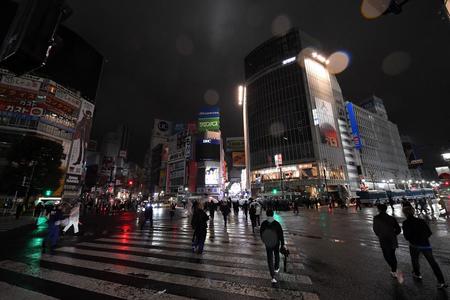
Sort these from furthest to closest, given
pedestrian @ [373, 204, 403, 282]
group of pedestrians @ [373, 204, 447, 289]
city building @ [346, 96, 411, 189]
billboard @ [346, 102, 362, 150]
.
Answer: city building @ [346, 96, 411, 189], billboard @ [346, 102, 362, 150], pedestrian @ [373, 204, 403, 282], group of pedestrians @ [373, 204, 447, 289]

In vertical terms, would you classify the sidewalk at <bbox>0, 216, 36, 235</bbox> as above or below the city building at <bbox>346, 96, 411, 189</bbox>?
below

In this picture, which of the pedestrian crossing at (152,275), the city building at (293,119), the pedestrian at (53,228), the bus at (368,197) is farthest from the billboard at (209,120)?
the pedestrian crossing at (152,275)

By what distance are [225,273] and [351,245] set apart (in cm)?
637

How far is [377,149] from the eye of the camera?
326ft

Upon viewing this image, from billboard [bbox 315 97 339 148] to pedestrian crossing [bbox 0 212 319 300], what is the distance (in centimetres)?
6717

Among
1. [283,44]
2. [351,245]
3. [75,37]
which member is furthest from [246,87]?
[351,245]

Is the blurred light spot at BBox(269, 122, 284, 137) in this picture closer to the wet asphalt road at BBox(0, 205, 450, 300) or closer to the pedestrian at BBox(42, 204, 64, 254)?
the wet asphalt road at BBox(0, 205, 450, 300)

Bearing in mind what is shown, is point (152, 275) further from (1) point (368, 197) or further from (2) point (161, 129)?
(2) point (161, 129)

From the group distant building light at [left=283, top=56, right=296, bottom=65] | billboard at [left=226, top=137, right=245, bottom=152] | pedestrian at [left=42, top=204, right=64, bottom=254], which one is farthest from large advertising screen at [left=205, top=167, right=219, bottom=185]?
pedestrian at [left=42, top=204, right=64, bottom=254]

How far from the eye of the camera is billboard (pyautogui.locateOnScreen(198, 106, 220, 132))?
310 feet

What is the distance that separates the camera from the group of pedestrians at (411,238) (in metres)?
4.50

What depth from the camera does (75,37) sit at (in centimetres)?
6000

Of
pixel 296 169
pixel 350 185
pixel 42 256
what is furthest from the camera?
pixel 350 185

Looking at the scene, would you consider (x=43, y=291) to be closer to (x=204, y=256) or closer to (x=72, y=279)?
(x=72, y=279)
